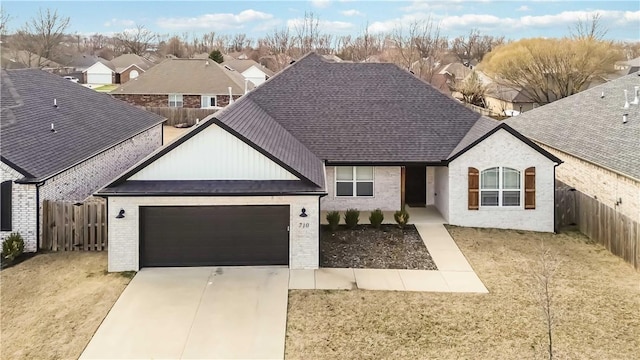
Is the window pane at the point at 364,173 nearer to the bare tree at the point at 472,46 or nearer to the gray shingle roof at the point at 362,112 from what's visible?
the gray shingle roof at the point at 362,112

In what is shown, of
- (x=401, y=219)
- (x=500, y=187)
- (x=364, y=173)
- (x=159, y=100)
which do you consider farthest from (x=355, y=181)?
(x=159, y=100)

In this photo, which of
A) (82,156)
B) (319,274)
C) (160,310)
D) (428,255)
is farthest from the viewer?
(82,156)

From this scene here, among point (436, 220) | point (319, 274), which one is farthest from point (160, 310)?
point (436, 220)

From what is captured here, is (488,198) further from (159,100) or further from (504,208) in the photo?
(159,100)

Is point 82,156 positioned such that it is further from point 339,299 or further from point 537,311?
point 537,311

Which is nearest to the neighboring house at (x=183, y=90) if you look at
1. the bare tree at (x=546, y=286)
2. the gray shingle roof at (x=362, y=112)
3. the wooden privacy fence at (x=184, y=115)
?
the wooden privacy fence at (x=184, y=115)

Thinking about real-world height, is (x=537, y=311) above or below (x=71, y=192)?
below

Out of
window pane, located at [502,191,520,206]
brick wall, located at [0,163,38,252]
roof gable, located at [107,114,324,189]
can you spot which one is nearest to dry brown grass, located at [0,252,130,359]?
brick wall, located at [0,163,38,252]

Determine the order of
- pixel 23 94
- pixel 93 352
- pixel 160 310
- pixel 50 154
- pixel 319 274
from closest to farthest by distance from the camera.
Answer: pixel 93 352 < pixel 160 310 < pixel 319 274 < pixel 50 154 < pixel 23 94
